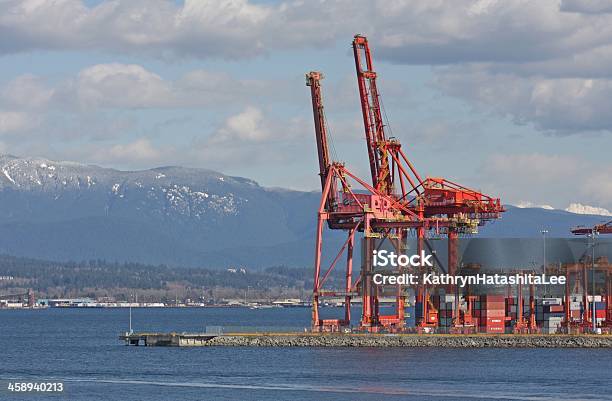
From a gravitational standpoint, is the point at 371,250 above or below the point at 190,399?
→ above

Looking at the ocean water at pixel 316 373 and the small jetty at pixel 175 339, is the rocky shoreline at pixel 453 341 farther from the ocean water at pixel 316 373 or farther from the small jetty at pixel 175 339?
the small jetty at pixel 175 339

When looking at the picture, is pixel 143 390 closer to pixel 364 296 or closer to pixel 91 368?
pixel 91 368

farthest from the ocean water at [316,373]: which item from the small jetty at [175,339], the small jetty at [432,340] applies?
the small jetty at [175,339]

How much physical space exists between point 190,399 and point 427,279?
50.6 m

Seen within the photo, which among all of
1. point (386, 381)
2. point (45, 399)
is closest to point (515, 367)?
point (386, 381)

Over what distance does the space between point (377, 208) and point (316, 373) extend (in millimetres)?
33442

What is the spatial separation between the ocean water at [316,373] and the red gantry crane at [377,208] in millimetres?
8641

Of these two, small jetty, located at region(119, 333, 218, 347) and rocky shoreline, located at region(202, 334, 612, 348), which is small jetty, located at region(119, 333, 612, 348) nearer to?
rocky shoreline, located at region(202, 334, 612, 348)

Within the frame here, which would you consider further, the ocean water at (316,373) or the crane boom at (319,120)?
the crane boom at (319,120)

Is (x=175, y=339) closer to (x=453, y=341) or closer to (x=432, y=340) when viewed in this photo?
(x=432, y=340)

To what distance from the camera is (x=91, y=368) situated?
12925 cm

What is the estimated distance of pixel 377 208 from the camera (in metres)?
148

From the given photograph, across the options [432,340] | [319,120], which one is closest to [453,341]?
[432,340]

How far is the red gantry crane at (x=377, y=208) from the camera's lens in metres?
147
